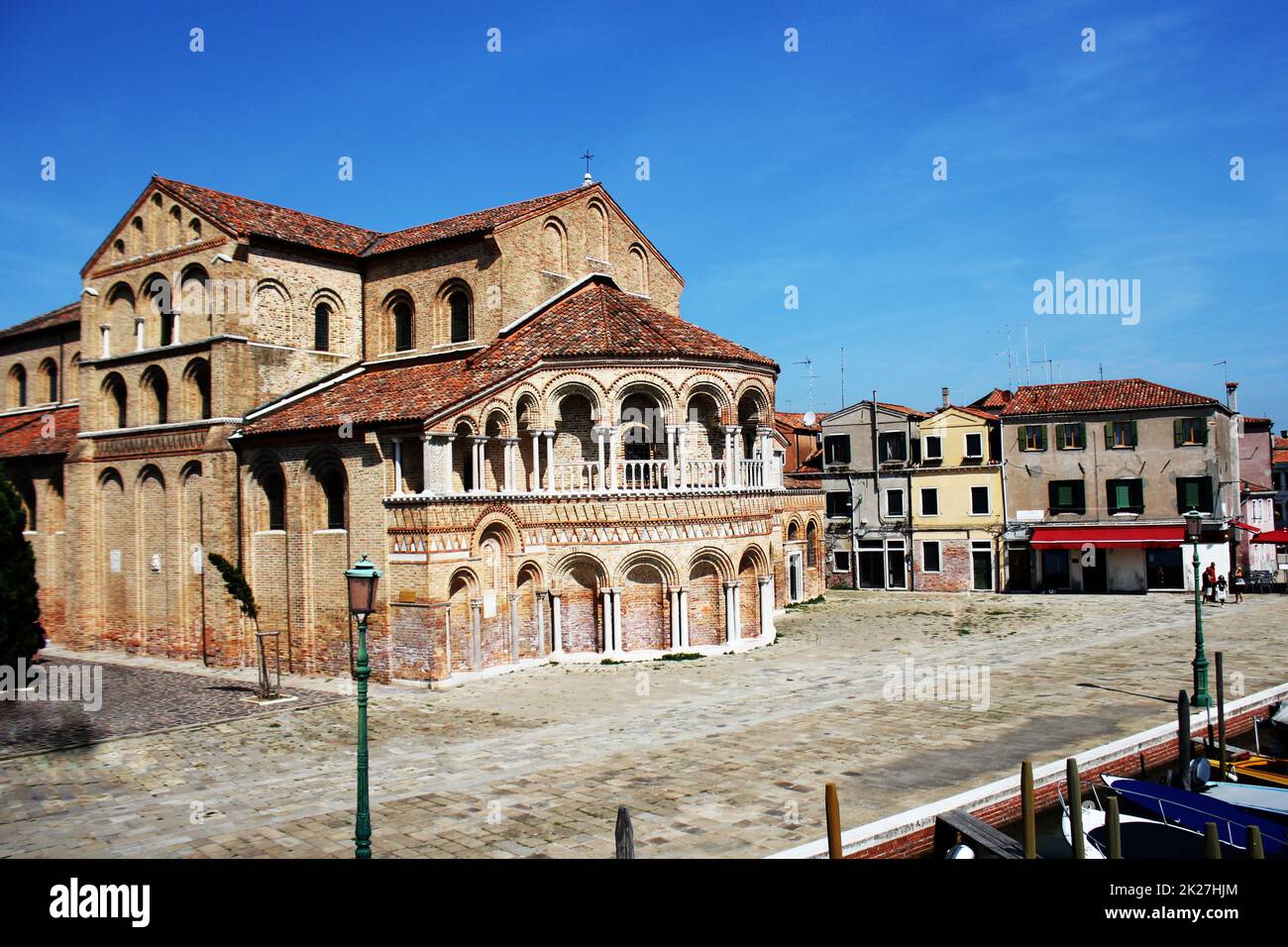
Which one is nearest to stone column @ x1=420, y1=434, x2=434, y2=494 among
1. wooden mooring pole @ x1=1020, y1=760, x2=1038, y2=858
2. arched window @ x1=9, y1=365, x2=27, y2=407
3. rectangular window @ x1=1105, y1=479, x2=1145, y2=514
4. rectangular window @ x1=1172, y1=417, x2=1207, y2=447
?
wooden mooring pole @ x1=1020, y1=760, x2=1038, y2=858

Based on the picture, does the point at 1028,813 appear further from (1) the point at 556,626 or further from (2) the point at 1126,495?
(2) the point at 1126,495

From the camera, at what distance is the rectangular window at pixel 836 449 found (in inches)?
1695

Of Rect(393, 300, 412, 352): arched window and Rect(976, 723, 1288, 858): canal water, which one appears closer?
Rect(976, 723, 1288, 858): canal water

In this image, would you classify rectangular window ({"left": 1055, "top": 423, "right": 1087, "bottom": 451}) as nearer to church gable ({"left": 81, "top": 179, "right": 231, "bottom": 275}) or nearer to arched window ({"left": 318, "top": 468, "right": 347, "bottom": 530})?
arched window ({"left": 318, "top": 468, "right": 347, "bottom": 530})

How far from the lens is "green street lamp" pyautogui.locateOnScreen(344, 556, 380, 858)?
980 centimetres

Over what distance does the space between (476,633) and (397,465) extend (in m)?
4.74

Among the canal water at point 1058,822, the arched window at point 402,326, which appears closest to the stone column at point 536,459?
the arched window at point 402,326

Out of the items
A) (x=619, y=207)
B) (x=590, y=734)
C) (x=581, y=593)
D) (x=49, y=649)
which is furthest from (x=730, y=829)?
(x=49, y=649)

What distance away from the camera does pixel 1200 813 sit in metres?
11.6

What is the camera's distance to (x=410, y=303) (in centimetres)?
2958

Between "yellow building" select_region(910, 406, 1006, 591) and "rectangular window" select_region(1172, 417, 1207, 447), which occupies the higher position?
"rectangular window" select_region(1172, 417, 1207, 447)

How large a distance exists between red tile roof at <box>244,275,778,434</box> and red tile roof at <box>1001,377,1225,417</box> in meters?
16.8

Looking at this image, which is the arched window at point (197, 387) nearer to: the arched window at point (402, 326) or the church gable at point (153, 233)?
the church gable at point (153, 233)
